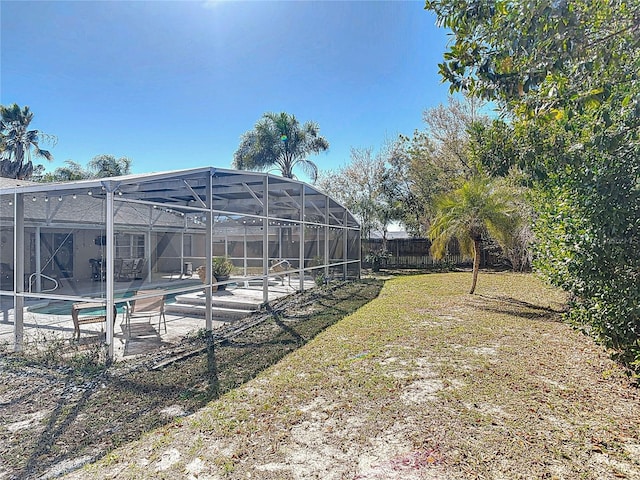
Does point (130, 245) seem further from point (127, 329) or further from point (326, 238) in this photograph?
point (326, 238)

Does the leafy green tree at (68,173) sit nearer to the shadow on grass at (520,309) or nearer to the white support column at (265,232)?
the white support column at (265,232)

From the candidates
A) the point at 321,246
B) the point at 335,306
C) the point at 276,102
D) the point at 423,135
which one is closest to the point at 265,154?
the point at 276,102

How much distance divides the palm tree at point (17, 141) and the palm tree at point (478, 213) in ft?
75.2

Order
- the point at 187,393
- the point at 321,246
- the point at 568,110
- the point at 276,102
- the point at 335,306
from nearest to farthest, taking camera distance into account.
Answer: the point at 568,110, the point at 187,393, the point at 335,306, the point at 321,246, the point at 276,102

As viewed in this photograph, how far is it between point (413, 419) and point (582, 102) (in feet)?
9.58

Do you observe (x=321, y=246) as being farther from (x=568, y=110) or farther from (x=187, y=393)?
(x=568, y=110)

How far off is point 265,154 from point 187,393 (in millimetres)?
17582

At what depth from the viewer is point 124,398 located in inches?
151

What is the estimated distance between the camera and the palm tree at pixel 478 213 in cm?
1017

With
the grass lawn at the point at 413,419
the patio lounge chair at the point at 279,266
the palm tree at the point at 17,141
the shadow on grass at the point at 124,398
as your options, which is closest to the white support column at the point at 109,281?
the shadow on grass at the point at 124,398

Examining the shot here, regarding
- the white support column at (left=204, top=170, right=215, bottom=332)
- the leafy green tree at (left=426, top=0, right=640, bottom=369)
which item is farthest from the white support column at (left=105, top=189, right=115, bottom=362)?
the leafy green tree at (left=426, top=0, right=640, bottom=369)

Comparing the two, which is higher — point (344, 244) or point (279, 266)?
point (344, 244)

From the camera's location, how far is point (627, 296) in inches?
145

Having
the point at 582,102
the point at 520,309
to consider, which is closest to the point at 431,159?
the point at 520,309
